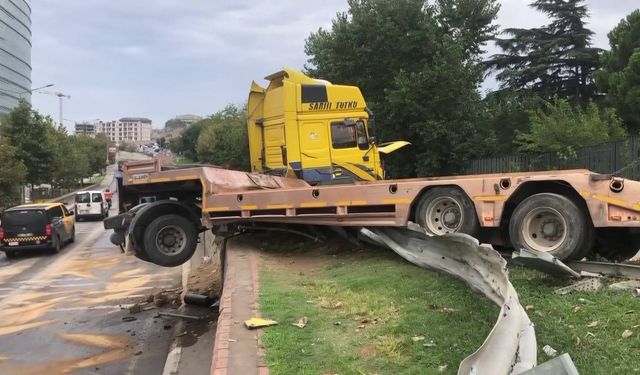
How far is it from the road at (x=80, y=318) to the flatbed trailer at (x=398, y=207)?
1.52 meters

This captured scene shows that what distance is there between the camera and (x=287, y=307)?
6.44 metres

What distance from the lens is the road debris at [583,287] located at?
5.79 metres

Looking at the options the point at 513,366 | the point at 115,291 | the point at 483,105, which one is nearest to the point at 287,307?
the point at 513,366

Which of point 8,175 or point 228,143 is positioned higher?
point 228,143

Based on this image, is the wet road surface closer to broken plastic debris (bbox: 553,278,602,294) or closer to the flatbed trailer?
the flatbed trailer

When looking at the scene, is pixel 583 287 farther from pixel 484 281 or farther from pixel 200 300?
pixel 200 300

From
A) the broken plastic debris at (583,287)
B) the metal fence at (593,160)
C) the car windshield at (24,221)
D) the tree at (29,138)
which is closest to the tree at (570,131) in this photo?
the metal fence at (593,160)

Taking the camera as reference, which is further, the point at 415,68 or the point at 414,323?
the point at 415,68

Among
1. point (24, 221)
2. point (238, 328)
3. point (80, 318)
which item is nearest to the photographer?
point (238, 328)

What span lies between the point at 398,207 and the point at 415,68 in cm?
1841

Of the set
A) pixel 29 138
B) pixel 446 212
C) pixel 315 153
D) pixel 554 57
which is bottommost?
pixel 446 212

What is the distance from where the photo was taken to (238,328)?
226 inches

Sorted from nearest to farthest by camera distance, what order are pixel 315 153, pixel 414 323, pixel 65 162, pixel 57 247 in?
pixel 414 323
pixel 315 153
pixel 57 247
pixel 65 162

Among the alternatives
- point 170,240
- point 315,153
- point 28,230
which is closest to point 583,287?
point 170,240
